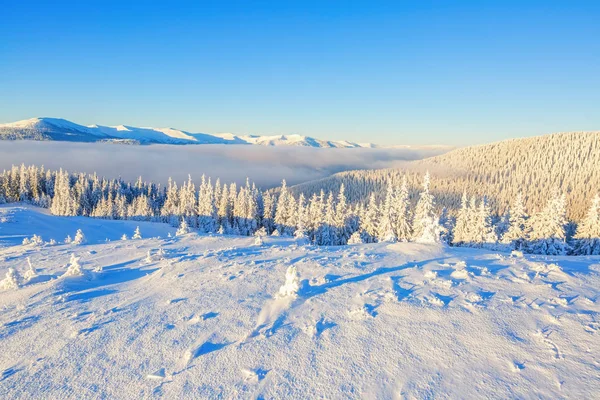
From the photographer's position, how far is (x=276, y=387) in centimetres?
443

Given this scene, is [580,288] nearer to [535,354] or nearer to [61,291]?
[535,354]

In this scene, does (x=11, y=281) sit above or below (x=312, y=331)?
below

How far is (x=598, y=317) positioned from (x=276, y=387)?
6.35m

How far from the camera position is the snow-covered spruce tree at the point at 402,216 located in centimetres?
4312

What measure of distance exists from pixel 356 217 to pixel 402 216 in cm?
1272

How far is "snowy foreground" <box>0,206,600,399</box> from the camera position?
14.7 feet

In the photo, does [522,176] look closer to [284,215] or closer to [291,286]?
[284,215]

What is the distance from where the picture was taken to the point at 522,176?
157 m

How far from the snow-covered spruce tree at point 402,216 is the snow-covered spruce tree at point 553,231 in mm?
15971

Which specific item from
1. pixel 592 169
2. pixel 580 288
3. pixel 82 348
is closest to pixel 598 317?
pixel 580 288

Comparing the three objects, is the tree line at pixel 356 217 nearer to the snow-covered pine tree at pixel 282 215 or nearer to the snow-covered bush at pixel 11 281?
the snow-covered pine tree at pixel 282 215

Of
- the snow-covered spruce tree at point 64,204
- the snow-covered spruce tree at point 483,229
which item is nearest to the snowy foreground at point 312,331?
the snow-covered spruce tree at point 483,229

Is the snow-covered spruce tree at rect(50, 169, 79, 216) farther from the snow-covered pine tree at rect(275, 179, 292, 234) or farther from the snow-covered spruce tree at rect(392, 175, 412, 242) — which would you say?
the snow-covered spruce tree at rect(392, 175, 412, 242)

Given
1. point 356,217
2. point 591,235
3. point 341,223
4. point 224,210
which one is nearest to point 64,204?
point 224,210
